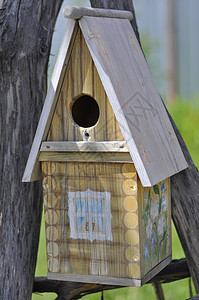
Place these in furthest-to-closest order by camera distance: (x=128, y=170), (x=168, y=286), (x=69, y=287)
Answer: (x=168, y=286) < (x=69, y=287) < (x=128, y=170)

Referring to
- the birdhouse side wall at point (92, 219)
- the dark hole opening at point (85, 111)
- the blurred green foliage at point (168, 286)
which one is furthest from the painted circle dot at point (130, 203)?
the blurred green foliage at point (168, 286)

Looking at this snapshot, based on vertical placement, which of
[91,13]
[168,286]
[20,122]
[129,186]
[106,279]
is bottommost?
[106,279]

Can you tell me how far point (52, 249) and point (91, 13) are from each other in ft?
2.48

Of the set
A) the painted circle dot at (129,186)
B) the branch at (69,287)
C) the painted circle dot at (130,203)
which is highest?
the painted circle dot at (129,186)

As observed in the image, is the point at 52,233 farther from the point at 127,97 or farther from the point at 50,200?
the point at 127,97

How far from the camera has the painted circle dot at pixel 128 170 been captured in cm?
154

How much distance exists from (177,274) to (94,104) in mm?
762

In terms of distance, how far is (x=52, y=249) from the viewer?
5.55 ft

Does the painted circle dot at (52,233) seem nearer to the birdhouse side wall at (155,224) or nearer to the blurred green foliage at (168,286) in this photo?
the birdhouse side wall at (155,224)

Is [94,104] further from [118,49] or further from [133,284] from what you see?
[133,284]

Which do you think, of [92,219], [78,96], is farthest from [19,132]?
[92,219]

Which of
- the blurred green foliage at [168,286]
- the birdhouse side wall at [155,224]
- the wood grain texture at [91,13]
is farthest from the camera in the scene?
the blurred green foliage at [168,286]

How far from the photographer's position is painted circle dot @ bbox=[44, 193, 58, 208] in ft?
5.46

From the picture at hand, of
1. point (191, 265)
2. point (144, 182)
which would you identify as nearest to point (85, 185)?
point (144, 182)
